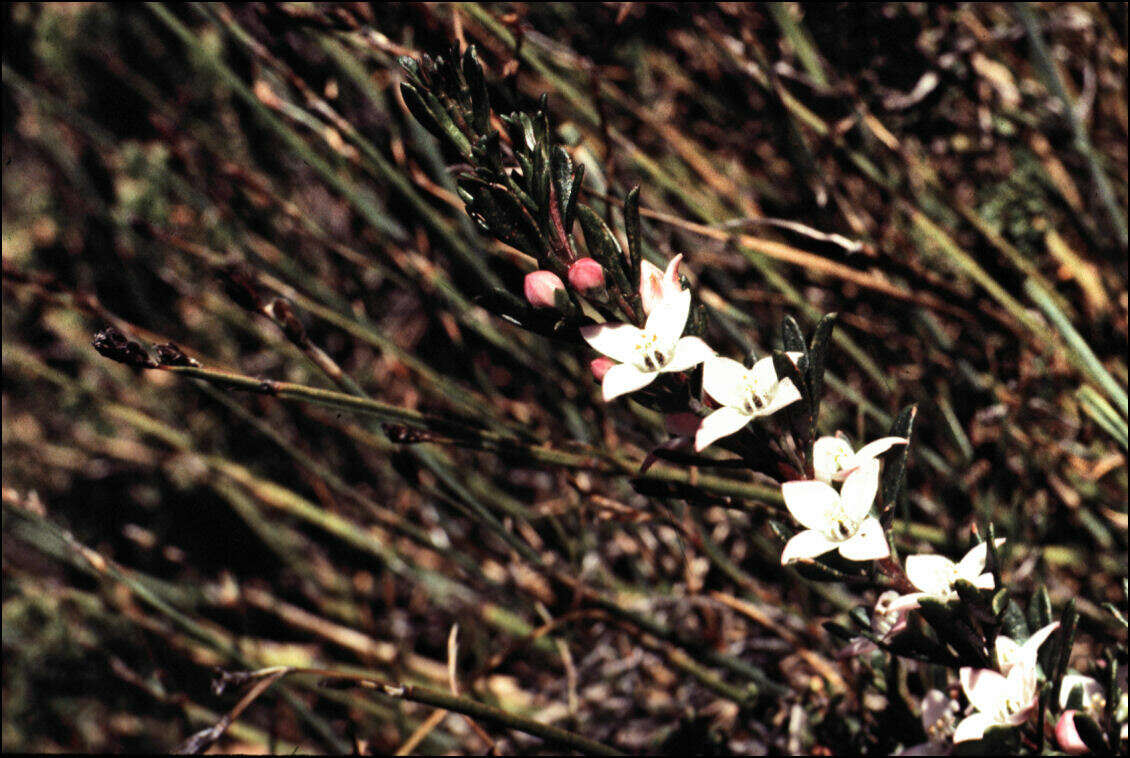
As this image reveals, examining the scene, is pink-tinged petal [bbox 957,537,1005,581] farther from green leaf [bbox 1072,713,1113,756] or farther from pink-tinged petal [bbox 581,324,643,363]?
pink-tinged petal [bbox 581,324,643,363]

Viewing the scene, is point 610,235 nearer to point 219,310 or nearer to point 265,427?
point 265,427

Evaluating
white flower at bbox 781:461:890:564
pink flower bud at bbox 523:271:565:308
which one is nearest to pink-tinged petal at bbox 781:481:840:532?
white flower at bbox 781:461:890:564

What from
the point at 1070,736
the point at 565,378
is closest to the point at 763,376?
the point at 1070,736

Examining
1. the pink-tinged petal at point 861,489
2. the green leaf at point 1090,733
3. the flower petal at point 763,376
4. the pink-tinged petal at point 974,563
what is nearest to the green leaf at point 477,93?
the flower petal at point 763,376

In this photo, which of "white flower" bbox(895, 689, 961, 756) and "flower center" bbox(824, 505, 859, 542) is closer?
"flower center" bbox(824, 505, 859, 542)

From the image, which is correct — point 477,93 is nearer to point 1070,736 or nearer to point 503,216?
point 503,216
